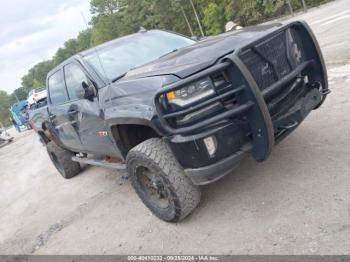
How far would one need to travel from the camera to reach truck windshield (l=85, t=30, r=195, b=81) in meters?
4.08

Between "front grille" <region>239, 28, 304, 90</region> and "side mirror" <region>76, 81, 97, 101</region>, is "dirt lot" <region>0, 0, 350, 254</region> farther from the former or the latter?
"side mirror" <region>76, 81, 97, 101</region>

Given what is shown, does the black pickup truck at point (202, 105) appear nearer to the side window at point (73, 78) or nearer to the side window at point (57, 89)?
the side window at point (73, 78)

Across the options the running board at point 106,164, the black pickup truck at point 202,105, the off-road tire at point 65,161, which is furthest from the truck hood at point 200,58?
the off-road tire at point 65,161

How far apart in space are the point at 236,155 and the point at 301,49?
4.63 ft

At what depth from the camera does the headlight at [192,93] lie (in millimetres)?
2881

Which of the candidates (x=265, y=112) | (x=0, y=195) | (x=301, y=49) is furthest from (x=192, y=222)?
(x=0, y=195)

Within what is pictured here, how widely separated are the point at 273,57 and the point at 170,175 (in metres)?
1.45

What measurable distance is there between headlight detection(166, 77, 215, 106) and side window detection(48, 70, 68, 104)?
2.72 m

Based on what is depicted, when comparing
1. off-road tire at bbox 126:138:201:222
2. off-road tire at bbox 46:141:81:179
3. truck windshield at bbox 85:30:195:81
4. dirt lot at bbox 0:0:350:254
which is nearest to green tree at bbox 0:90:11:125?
off-road tire at bbox 46:141:81:179

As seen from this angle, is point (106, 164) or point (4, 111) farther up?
point (106, 164)

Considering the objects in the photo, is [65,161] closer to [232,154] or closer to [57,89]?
[57,89]

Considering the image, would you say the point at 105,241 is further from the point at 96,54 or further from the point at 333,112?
the point at 333,112

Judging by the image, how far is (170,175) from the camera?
3.10 meters

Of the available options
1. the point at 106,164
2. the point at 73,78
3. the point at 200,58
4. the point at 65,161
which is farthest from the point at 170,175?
the point at 65,161
